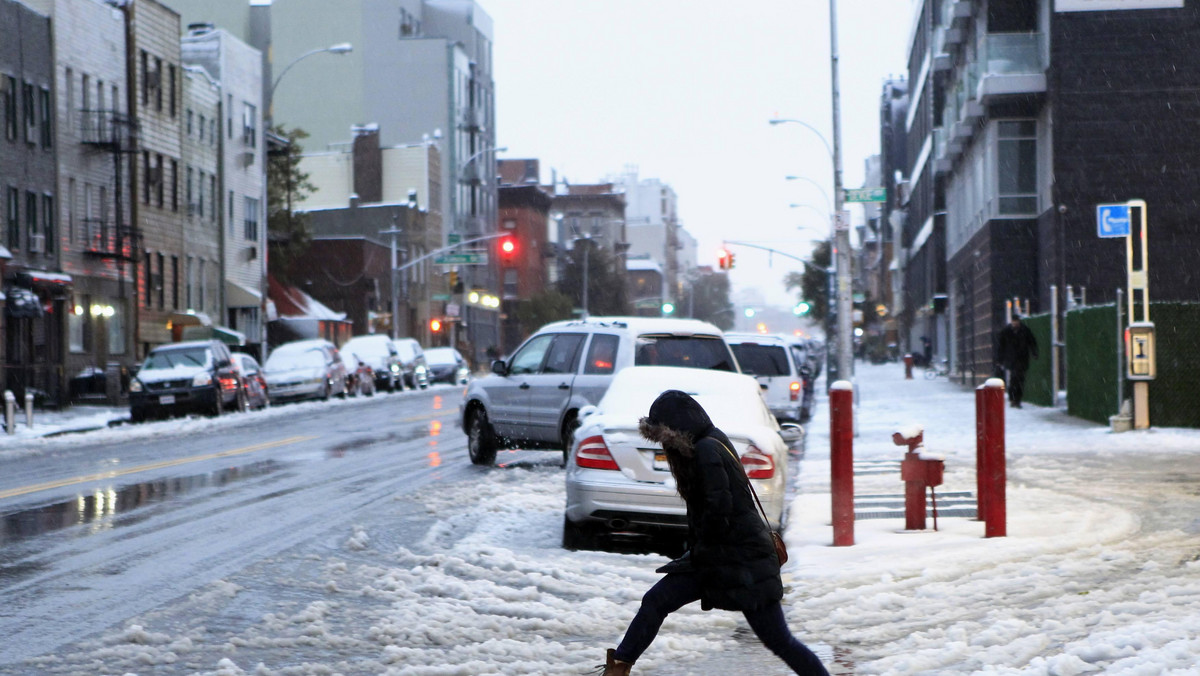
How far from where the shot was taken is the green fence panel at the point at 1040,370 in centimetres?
3328

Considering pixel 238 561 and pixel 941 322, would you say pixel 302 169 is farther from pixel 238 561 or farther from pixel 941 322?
pixel 238 561

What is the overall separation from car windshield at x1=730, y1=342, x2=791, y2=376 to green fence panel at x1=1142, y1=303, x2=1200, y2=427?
7140 mm

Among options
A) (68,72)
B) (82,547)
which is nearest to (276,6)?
(68,72)

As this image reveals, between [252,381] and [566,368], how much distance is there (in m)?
22.3

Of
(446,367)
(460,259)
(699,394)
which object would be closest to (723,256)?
(446,367)

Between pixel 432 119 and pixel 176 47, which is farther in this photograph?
pixel 432 119

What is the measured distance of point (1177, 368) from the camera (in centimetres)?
2416

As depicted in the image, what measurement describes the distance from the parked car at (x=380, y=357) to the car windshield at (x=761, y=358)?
2568cm

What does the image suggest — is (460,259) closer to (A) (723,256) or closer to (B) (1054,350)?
(A) (723,256)

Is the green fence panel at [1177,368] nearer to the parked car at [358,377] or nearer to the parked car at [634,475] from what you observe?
the parked car at [634,475]

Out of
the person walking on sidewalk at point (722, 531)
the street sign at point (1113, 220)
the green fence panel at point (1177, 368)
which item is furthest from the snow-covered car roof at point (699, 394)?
the green fence panel at point (1177, 368)

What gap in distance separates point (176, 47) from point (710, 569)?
176 ft

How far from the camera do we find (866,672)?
7.94 meters

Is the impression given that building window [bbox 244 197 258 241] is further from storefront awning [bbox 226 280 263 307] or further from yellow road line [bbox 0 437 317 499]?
yellow road line [bbox 0 437 317 499]
